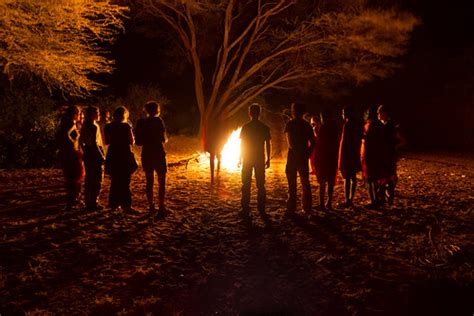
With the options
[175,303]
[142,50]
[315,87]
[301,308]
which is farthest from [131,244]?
[142,50]

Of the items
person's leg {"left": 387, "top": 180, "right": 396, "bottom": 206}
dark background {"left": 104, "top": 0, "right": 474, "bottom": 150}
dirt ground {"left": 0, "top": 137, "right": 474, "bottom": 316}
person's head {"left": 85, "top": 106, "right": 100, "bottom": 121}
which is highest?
dark background {"left": 104, "top": 0, "right": 474, "bottom": 150}

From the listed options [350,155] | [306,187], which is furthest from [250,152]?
[350,155]

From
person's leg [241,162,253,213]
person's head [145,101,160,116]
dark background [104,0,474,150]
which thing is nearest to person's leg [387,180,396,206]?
person's leg [241,162,253,213]

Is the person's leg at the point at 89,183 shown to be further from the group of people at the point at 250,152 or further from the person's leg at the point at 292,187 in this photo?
the person's leg at the point at 292,187

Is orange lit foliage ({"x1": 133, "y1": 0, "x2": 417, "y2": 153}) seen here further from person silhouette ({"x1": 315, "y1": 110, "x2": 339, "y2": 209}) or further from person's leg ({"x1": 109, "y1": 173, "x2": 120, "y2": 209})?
person's leg ({"x1": 109, "y1": 173, "x2": 120, "y2": 209})

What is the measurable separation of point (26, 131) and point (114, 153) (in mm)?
6660

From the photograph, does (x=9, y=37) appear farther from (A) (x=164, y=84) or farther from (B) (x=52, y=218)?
(A) (x=164, y=84)

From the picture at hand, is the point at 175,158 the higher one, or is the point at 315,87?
the point at 315,87

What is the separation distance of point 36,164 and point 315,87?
12.3 meters

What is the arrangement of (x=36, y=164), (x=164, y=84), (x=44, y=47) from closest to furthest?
(x=44, y=47)
(x=36, y=164)
(x=164, y=84)

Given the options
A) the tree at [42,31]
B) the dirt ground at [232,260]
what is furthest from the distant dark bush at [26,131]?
the dirt ground at [232,260]

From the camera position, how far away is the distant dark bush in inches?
456

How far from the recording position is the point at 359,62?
16734 millimetres

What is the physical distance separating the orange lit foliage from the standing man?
809cm
